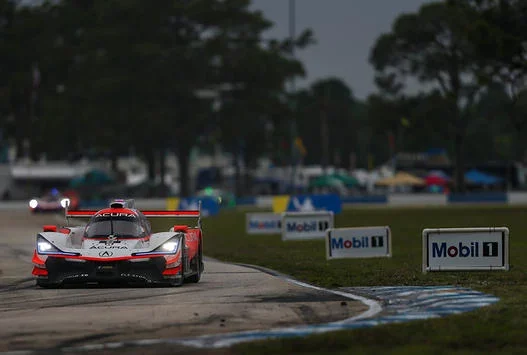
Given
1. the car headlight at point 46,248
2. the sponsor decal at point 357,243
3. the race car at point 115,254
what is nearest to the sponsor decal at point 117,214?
the race car at point 115,254

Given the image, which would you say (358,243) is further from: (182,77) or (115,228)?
(182,77)

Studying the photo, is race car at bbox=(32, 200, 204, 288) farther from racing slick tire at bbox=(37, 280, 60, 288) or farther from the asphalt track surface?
the asphalt track surface

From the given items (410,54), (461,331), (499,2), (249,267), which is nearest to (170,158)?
(410,54)

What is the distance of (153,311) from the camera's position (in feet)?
52.4

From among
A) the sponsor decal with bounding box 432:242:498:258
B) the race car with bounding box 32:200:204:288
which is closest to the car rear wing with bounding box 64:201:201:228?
the race car with bounding box 32:200:204:288

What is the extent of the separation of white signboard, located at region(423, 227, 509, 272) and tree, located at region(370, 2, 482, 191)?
249 ft

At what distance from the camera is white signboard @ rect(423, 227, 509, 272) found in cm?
2162

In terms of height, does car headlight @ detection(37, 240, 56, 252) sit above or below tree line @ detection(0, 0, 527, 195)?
below

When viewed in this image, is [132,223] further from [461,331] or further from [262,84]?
[262,84]

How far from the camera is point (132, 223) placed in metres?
20.9

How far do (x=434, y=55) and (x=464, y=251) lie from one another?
80.8 m

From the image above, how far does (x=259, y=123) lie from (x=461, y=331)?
4138 inches

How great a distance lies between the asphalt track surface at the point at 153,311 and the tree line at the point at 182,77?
70.0m

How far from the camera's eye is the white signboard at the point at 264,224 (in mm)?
45469
